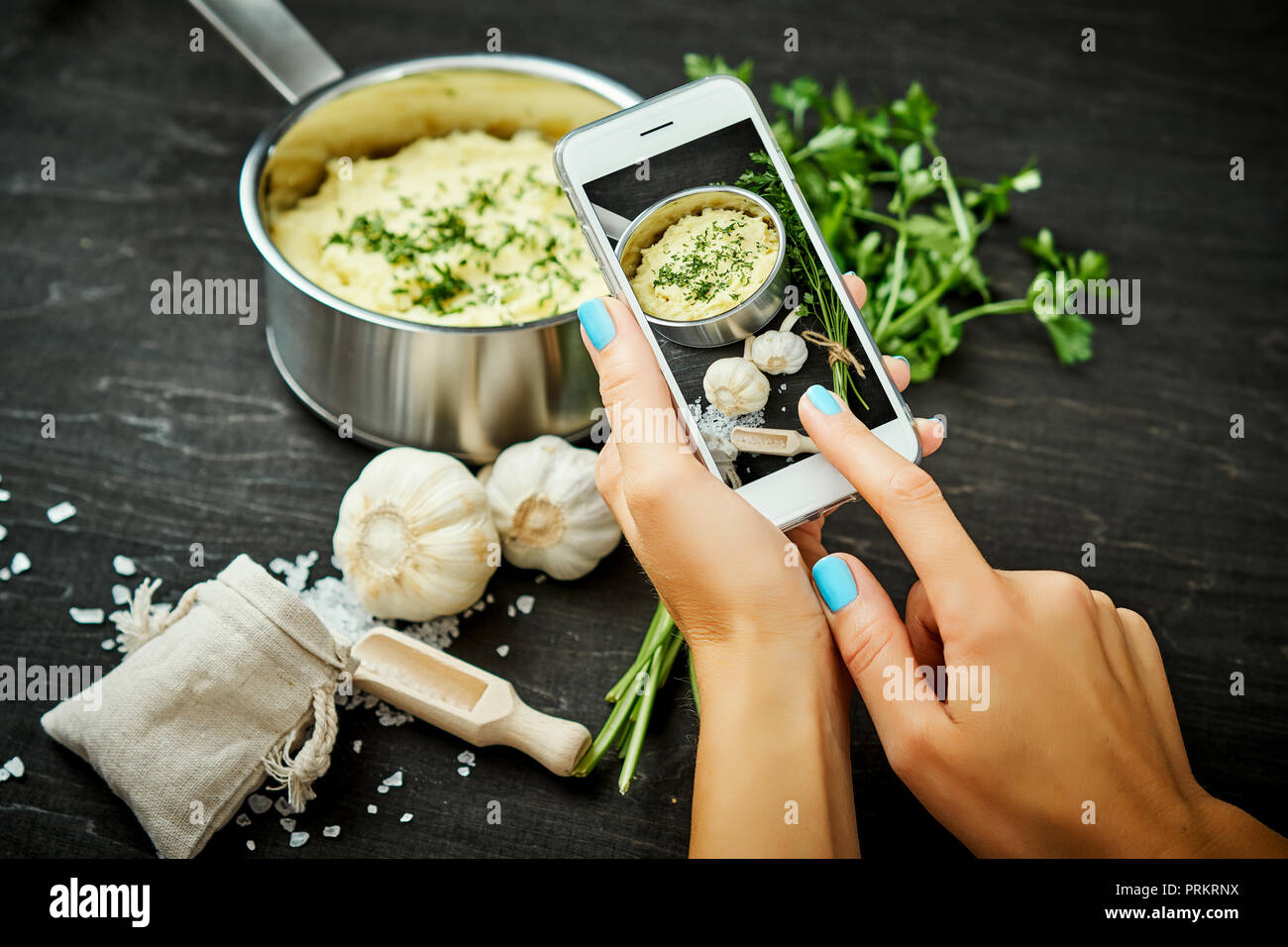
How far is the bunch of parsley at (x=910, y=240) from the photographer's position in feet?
4.32

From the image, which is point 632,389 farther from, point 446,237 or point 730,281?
point 446,237

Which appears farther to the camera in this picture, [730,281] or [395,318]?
[395,318]

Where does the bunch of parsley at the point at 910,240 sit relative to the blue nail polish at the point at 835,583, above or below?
above

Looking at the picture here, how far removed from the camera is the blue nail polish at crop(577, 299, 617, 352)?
0.94 m

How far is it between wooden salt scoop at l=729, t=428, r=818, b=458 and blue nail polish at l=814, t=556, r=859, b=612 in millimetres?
108

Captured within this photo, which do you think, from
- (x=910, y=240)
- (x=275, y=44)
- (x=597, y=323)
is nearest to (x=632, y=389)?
(x=597, y=323)

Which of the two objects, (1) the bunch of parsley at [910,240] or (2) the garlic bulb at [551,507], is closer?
(2) the garlic bulb at [551,507]

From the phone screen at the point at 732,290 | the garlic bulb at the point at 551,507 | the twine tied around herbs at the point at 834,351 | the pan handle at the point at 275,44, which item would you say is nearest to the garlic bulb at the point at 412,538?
the garlic bulb at the point at 551,507

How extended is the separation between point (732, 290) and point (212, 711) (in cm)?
64

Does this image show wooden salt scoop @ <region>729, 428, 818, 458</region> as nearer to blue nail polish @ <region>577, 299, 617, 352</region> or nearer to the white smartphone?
the white smartphone

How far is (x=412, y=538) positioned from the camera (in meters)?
1.07

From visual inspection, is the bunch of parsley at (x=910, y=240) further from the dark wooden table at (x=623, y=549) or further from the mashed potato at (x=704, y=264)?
the mashed potato at (x=704, y=264)

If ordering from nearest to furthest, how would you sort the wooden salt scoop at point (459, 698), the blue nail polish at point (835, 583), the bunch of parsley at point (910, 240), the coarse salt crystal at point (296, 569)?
the blue nail polish at point (835, 583)
the wooden salt scoop at point (459, 698)
the coarse salt crystal at point (296, 569)
the bunch of parsley at point (910, 240)

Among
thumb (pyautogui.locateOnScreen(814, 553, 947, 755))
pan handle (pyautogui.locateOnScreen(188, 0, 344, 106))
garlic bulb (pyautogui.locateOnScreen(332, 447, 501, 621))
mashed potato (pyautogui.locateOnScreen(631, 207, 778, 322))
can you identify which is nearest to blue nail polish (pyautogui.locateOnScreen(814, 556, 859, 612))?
thumb (pyautogui.locateOnScreen(814, 553, 947, 755))
